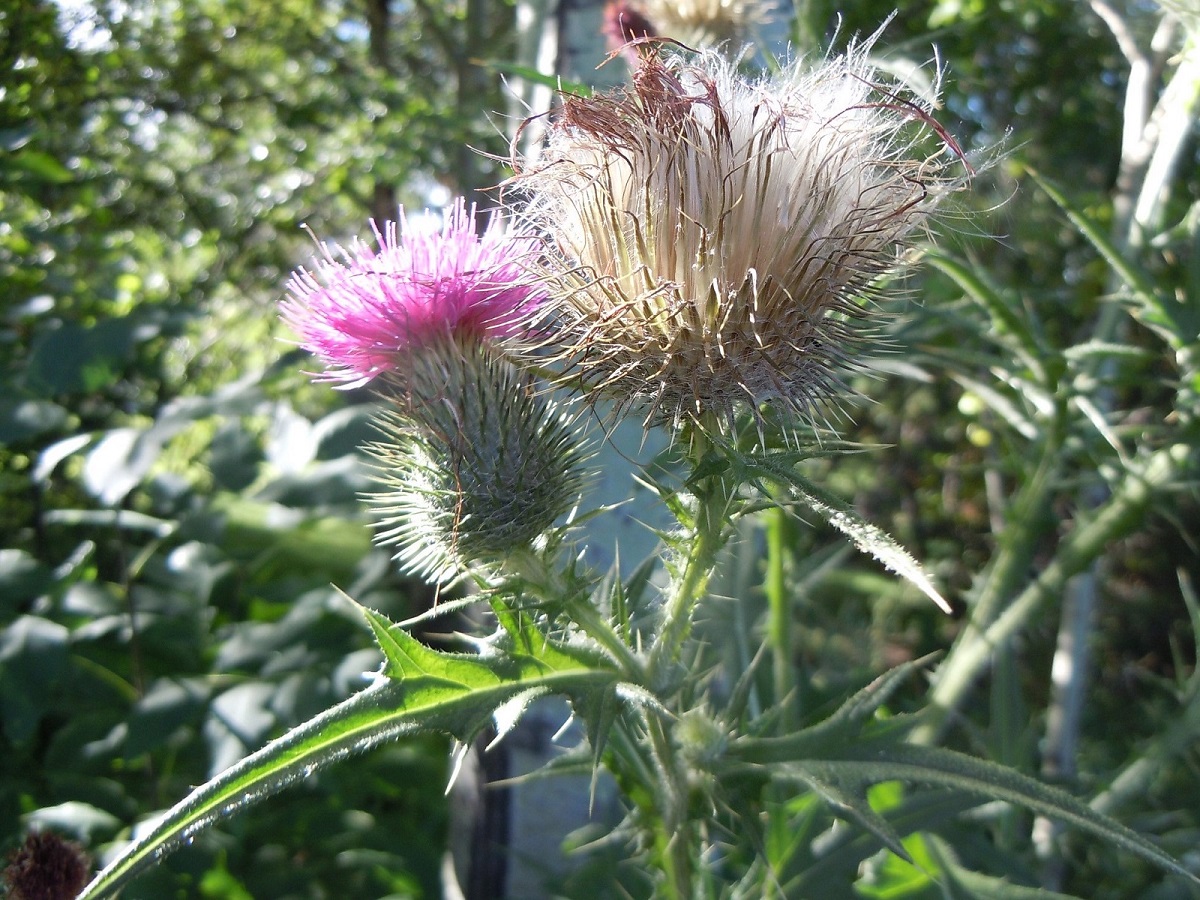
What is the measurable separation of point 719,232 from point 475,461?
0.56m

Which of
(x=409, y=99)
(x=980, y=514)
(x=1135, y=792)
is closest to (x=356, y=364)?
(x=1135, y=792)

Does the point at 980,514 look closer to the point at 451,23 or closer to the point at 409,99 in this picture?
the point at 409,99

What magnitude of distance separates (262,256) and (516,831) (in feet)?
14.8

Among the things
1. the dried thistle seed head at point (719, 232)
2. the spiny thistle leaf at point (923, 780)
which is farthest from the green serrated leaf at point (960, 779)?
the dried thistle seed head at point (719, 232)

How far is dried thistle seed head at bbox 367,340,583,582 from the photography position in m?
1.48

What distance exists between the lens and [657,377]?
4.04ft

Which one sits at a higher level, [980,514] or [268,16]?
[268,16]

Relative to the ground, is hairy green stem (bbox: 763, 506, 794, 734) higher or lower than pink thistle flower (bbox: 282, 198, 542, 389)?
lower

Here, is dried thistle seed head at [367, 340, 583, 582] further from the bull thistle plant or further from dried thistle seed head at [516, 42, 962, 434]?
dried thistle seed head at [516, 42, 962, 434]

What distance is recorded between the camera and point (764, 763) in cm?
137

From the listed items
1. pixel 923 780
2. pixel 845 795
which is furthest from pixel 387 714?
pixel 923 780

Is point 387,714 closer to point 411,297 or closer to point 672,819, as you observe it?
point 672,819

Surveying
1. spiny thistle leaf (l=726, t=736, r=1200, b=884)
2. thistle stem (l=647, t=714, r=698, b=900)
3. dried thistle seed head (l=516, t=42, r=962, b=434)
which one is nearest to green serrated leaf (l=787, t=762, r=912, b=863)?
spiny thistle leaf (l=726, t=736, r=1200, b=884)

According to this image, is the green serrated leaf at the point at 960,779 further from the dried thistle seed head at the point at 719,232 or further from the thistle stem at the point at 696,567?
the dried thistle seed head at the point at 719,232
